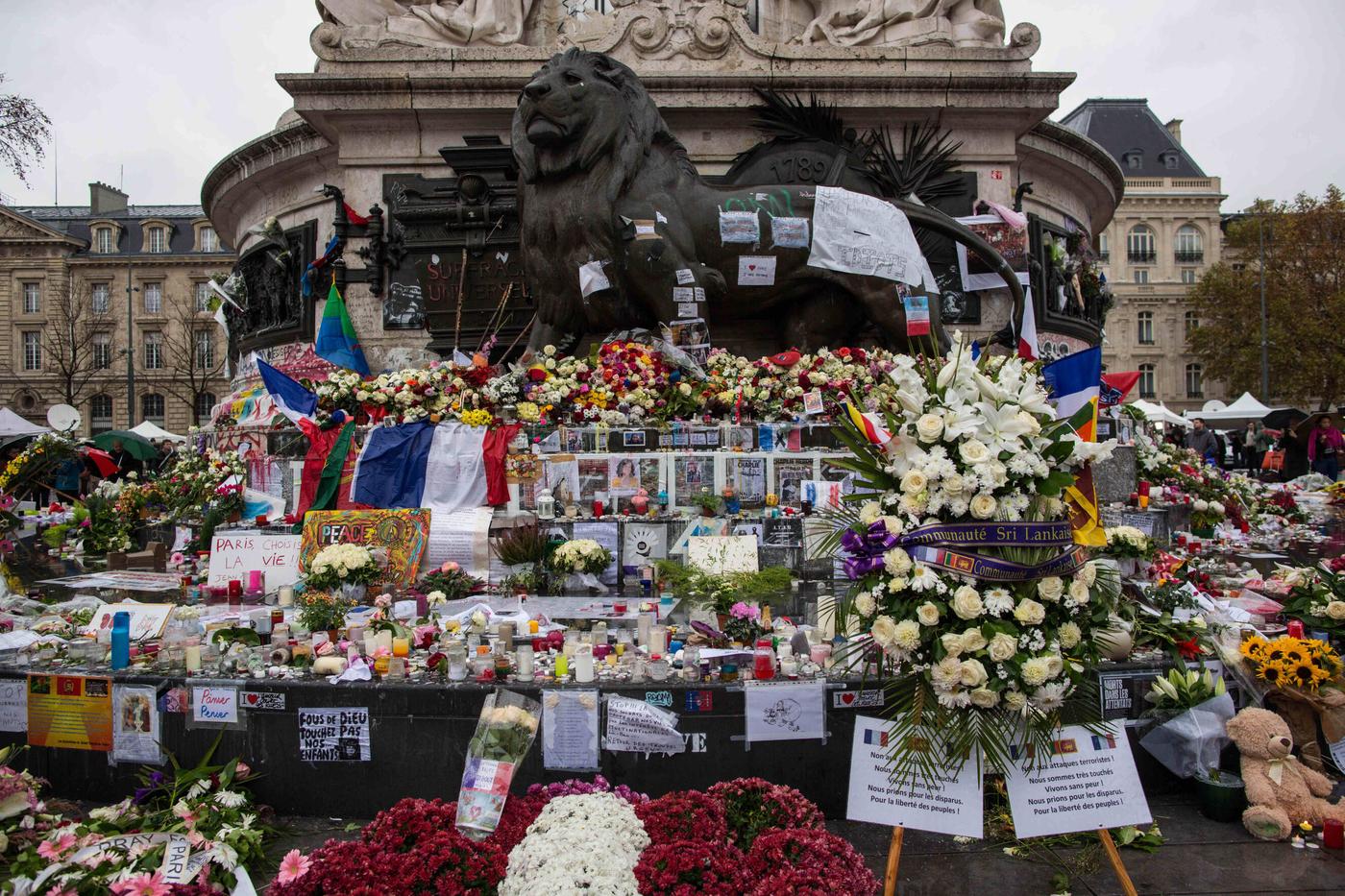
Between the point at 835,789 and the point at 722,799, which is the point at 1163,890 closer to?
the point at 835,789

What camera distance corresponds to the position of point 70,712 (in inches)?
196

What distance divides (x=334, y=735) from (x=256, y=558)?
4.13m

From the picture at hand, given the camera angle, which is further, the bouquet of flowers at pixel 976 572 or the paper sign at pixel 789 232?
the paper sign at pixel 789 232

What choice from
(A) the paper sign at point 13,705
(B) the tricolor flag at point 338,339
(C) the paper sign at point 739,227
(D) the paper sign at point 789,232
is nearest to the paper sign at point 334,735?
(A) the paper sign at point 13,705

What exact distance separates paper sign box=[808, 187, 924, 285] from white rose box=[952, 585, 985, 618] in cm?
738

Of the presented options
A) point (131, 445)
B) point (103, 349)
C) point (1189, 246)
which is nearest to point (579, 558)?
point (131, 445)

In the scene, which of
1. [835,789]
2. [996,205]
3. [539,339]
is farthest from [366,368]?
[835,789]

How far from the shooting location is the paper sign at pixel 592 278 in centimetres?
997

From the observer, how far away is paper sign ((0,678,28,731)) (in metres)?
5.08

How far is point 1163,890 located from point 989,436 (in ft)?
6.39

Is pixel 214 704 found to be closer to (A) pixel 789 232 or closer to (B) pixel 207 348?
(A) pixel 789 232

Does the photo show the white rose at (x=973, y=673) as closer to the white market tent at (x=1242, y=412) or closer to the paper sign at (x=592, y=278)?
the paper sign at (x=592, y=278)

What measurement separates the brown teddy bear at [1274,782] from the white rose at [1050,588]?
5.69 ft

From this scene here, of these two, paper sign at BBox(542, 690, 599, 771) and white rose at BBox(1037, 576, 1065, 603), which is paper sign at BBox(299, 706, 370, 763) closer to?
paper sign at BBox(542, 690, 599, 771)
